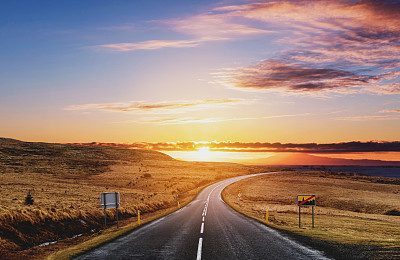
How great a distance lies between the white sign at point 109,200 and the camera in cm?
2139

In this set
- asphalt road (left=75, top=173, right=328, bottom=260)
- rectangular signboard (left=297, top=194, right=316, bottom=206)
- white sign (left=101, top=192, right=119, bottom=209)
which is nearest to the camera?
asphalt road (left=75, top=173, right=328, bottom=260)

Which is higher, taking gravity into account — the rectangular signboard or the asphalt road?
the rectangular signboard

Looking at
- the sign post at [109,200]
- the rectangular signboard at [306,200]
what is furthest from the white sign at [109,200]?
the rectangular signboard at [306,200]

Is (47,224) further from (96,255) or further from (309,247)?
(309,247)

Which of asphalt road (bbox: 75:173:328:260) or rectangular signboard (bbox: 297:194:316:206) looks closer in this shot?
asphalt road (bbox: 75:173:328:260)

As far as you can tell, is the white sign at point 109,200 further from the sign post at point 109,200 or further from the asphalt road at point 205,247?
the asphalt road at point 205,247

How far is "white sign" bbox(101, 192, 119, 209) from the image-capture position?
2139cm

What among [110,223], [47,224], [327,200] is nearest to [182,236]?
[47,224]

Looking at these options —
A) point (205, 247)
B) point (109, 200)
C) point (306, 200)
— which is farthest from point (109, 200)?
point (306, 200)

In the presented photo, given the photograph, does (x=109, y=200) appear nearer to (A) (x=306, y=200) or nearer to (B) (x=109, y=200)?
(B) (x=109, y=200)

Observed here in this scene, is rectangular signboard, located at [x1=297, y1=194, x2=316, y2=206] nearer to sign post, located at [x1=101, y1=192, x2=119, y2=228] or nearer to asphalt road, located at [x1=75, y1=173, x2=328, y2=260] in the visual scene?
asphalt road, located at [x1=75, y1=173, x2=328, y2=260]

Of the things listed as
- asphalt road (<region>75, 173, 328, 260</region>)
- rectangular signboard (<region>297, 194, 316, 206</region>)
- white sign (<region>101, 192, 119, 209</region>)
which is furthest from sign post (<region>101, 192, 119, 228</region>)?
rectangular signboard (<region>297, 194, 316, 206</region>)

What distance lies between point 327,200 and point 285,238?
159ft

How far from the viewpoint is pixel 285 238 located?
15.9 meters
